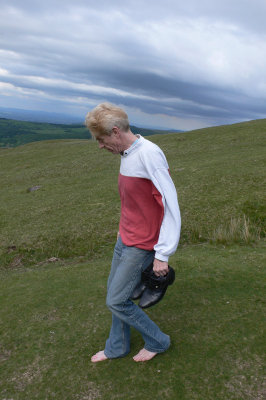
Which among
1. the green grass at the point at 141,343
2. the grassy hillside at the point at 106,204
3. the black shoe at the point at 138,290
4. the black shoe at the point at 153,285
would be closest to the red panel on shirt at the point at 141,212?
the black shoe at the point at 153,285

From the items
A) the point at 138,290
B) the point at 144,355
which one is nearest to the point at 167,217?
the point at 138,290

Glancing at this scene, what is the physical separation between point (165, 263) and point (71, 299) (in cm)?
461

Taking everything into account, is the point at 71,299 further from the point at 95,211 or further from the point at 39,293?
the point at 95,211

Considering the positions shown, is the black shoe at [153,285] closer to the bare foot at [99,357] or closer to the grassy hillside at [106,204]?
the bare foot at [99,357]

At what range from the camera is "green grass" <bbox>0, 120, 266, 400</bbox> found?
5.14 metres

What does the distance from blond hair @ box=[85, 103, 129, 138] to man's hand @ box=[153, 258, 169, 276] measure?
1.99 meters

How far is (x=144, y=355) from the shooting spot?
550cm

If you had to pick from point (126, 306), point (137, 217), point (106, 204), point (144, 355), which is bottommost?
point (106, 204)

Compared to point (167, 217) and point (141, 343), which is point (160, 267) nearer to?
point (167, 217)

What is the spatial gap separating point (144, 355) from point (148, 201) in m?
2.78

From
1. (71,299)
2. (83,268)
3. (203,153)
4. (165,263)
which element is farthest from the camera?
(203,153)

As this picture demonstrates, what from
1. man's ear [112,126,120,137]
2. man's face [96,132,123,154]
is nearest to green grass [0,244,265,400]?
man's face [96,132,123,154]

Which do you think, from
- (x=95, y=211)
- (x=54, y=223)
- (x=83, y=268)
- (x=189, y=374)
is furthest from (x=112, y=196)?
(x=189, y=374)

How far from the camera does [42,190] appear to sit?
2748cm
